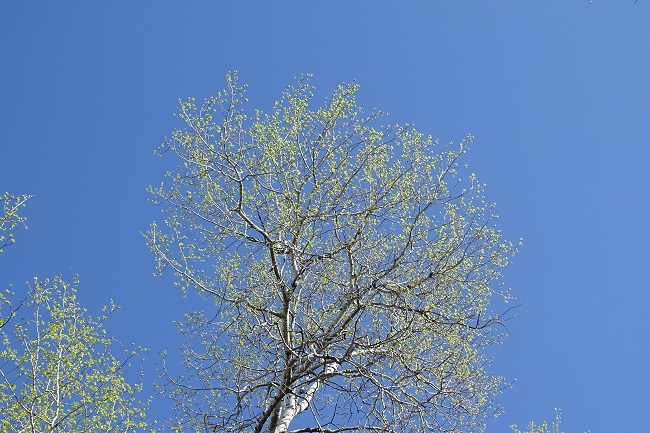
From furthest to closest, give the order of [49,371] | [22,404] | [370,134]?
[370,134] < [49,371] < [22,404]

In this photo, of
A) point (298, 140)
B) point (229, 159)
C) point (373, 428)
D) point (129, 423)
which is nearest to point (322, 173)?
point (298, 140)

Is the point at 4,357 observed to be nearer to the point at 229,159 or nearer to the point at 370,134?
the point at 229,159

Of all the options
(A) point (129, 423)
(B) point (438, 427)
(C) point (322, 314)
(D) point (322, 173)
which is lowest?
(B) point (438, 427)

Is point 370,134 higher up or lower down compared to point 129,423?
higher up

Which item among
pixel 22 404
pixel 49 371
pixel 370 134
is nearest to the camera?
pixel 22 404

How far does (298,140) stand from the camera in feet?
31.0

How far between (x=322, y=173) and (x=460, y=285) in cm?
239

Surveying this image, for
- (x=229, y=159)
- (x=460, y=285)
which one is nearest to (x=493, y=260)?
(x=460, y=285)

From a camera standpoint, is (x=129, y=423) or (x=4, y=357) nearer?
(x=4, y=357)

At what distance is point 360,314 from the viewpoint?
8867mm

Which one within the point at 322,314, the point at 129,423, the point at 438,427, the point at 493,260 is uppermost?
the point at 493,260

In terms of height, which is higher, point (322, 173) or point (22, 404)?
point (322, 173)

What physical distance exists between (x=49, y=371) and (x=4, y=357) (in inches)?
22.4

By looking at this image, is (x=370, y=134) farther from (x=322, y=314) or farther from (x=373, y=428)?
(x=373, y=428)
